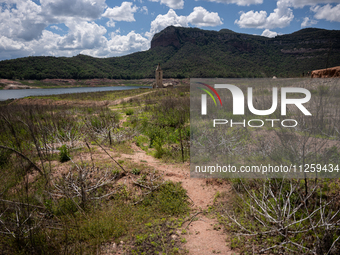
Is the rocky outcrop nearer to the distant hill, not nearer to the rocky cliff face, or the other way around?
the distant hill

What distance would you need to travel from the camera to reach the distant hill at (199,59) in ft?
145

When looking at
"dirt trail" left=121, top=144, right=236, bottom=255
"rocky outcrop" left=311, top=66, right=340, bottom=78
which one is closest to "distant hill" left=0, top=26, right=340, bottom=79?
"rocky outcrop" left=311, top=66, right=340, bottom=78

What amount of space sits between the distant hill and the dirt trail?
3360 cm

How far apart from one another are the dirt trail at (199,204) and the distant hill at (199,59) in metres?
33.6

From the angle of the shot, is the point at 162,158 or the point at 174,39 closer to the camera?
the point at 162,158

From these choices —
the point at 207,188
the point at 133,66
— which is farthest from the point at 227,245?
the point at 133,66

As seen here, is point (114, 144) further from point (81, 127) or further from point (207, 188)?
point (207, 188)

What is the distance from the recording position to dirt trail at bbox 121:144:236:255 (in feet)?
10.5

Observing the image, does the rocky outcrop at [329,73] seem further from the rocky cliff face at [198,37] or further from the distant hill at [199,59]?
the rocky cliff face at [198,37]

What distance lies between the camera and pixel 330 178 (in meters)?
3.97

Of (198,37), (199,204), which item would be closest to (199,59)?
(198,37)

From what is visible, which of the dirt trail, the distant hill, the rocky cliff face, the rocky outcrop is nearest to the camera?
the dirt trail

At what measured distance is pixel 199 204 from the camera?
14.8ft

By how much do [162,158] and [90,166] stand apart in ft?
8.03
